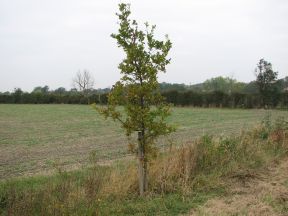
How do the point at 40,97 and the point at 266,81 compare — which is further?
the point at 40,97

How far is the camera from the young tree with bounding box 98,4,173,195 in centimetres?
761

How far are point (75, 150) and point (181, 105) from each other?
154 ft

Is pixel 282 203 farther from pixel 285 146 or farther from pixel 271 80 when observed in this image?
pixel 271 80

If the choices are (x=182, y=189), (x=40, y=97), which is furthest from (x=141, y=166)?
(x=40, y=97)

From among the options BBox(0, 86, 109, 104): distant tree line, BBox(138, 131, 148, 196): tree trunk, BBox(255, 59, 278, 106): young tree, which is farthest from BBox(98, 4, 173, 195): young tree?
BBox(0, 86, 109, 104): distant tree line

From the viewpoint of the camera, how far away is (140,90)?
7566 mm

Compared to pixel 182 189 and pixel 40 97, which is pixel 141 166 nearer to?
pixel 182 189

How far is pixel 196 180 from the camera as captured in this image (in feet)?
28.2

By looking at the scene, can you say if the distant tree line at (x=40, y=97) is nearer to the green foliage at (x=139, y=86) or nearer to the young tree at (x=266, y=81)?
the young tree at (x=266, y=81)

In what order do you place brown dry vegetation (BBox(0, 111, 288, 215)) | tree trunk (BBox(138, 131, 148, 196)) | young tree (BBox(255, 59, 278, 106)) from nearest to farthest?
brown dry vegetation (BBox(0, 111, 288, 215))
tree trunk (BBox(138, 131, 148, 196))
young tree (BBox(255, 59, 278, 106))

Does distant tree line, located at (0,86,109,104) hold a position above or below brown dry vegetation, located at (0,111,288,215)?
above

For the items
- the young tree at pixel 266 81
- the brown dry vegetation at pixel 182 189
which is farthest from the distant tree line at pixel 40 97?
the brown dry vegetation at pixel 182 189

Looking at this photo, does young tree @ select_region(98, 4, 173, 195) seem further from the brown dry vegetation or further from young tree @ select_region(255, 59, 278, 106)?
young tree @ select_region(255, 59, 278, 106)

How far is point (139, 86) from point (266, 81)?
168 feet
